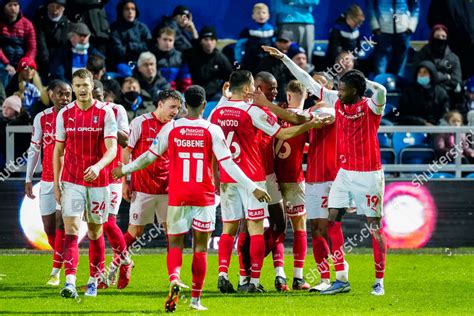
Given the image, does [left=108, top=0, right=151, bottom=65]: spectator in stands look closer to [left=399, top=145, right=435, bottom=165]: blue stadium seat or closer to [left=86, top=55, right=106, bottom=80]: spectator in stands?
[left=86, top=55, right=106, bottom=80]: spectator in stands

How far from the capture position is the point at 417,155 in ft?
59.5

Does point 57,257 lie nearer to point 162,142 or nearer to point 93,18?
point 162,142

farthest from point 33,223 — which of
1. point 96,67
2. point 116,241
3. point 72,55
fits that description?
point 116,241

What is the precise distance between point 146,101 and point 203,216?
7.59 metres

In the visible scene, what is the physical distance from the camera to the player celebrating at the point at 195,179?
34.6ft

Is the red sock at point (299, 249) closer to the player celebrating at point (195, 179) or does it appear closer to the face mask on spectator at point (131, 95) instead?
the player celebrating at point (195, 179)

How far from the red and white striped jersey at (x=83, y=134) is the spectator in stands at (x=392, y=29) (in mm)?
9536

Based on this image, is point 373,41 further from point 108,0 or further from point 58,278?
point 58,278

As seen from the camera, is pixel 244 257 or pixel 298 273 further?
pixel 298 273

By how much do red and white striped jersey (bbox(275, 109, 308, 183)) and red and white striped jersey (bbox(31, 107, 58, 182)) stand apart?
2.56m

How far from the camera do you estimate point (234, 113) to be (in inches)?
468

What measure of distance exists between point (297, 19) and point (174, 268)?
10.1 m

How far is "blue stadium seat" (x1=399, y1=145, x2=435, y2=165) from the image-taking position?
1798 cm

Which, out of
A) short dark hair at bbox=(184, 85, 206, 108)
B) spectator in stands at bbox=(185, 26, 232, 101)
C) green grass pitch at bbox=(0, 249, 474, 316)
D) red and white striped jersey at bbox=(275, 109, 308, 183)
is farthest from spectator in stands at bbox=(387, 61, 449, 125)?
short dark hair at bbox=(184, 85, 206, 108)
